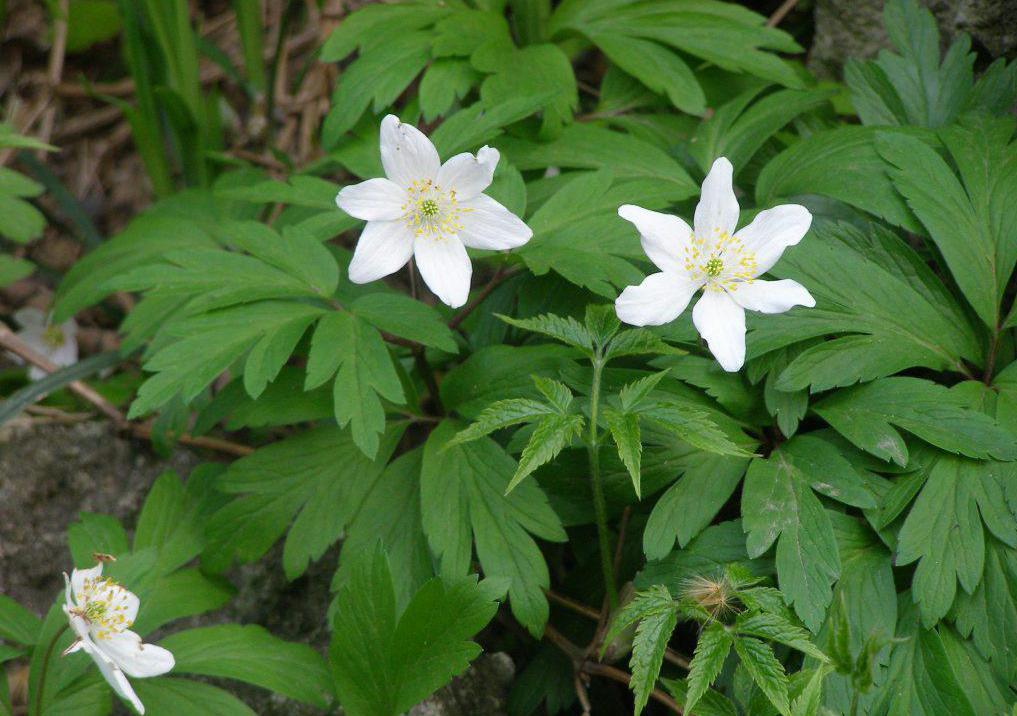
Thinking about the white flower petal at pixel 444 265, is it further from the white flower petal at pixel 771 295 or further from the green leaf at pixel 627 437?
the white flower petal at pixel 771 295

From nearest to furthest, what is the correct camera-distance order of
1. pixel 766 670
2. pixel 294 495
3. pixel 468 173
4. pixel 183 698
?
pixel 766 670
pixel 468 173
pixel 183 698
pixel 294 495

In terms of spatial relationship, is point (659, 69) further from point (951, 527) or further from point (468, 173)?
point (951, 527)

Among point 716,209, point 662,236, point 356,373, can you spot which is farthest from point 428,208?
point 716,209

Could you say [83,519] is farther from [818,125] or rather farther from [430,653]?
[818,125]

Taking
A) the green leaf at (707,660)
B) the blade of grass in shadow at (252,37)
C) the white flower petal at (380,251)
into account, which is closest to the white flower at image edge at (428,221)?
the white flower petal at (380,251)

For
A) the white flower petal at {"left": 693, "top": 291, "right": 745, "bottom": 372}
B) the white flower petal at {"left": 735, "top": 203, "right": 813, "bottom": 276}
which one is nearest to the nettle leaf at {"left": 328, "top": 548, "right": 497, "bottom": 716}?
the white flower petal at {"left": 693, "top": 291, "right": 745, "bottom": 372}

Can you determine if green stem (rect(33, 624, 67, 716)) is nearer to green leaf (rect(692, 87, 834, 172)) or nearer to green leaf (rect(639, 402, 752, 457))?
green leaf (rect(639, 402, 752, 457))
